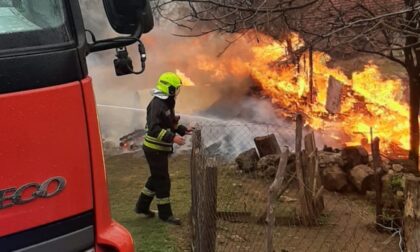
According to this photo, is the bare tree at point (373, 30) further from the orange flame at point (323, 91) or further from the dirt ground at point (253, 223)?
the dirt ground at point (253, 223)

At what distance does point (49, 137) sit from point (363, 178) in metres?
6.54

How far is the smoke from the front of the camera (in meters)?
13.5

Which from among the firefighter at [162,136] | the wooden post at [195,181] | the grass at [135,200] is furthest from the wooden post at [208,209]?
the firefighter at [162,136]

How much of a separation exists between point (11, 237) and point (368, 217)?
581 cm

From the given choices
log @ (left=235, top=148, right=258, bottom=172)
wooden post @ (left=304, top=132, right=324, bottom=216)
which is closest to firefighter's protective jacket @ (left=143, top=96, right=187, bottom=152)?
wooden post @ (left=304, top=132, right=324, bottom=216)

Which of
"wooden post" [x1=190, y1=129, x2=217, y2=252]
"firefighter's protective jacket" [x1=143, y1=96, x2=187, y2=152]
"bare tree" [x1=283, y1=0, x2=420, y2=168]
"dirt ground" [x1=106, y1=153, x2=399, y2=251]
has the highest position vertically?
"bare tree" [x1=283, y1=0, x2=420, y2=168]

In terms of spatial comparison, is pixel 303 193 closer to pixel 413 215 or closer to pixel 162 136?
pixel 162 136

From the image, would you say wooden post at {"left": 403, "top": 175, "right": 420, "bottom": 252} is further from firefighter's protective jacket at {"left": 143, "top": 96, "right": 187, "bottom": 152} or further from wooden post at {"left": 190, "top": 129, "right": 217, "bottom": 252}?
firefighter's protective jacket at {"left": 143, "top": 96, "right": 187, "bottom": 152}

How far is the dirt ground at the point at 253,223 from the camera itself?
5750 mm

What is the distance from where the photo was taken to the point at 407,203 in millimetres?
4020

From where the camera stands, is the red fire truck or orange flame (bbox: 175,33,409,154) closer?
the red fire truck

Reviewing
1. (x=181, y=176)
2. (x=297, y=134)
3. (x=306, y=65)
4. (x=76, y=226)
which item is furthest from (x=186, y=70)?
(x=76, y=226)

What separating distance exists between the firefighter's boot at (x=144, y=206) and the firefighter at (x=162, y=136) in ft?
0.30

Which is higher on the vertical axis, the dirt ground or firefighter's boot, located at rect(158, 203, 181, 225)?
firefighter's boot, located at rect(158, 203, 181, 225)
